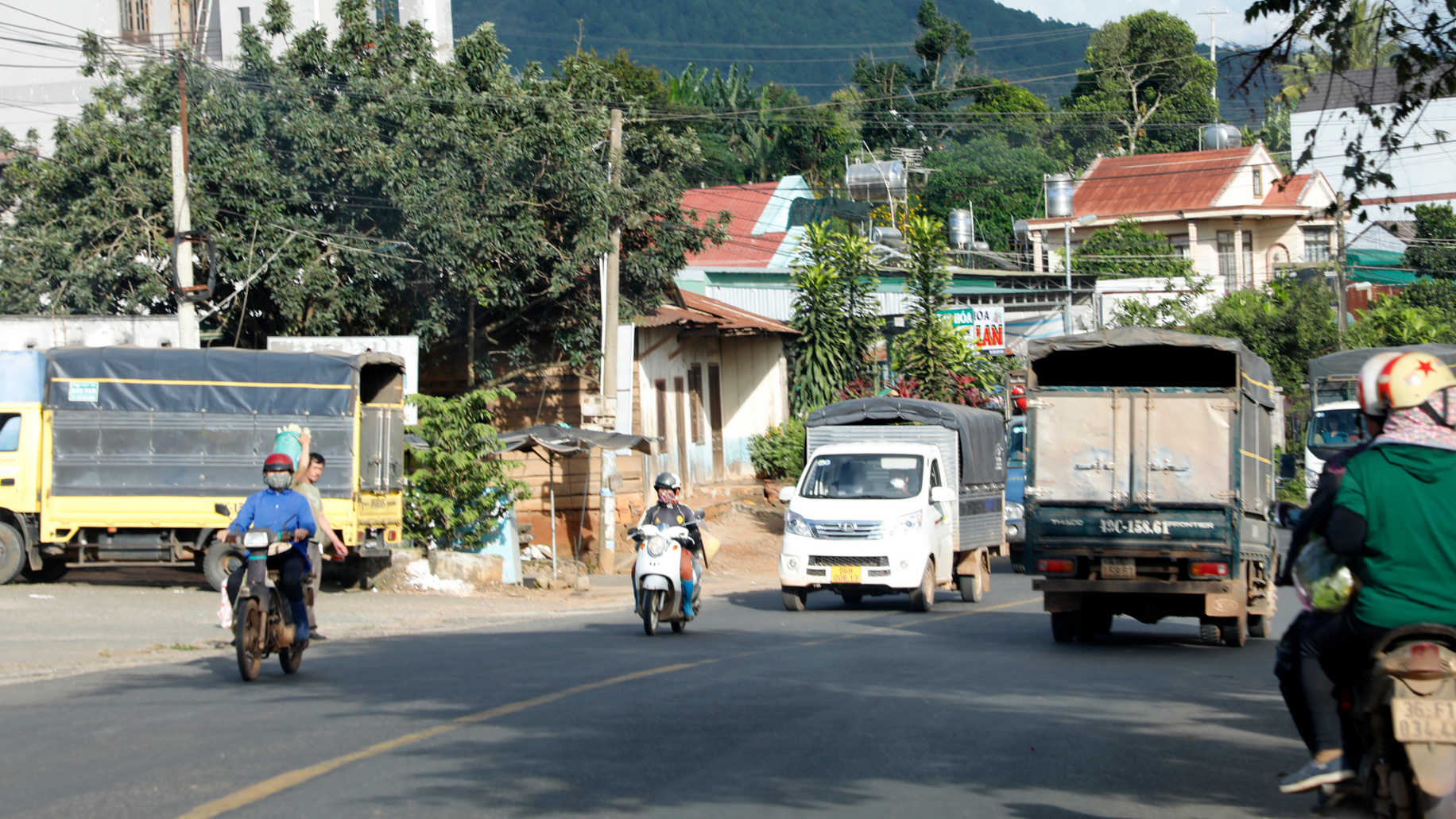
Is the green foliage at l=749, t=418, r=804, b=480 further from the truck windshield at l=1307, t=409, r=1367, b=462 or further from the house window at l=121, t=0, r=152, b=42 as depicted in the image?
the house window at l=121, t=0, r=152, b=42

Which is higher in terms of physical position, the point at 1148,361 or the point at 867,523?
the point at 1148,361

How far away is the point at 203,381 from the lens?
18.2 m

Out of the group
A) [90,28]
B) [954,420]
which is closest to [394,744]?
[954,420]

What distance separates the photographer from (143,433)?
59.5 feet

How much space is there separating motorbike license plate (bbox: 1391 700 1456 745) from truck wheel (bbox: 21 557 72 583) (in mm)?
17965

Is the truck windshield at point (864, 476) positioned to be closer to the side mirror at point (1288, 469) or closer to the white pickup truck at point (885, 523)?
the white pickup truck at point (885, 523)

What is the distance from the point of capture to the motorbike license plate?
438 cm

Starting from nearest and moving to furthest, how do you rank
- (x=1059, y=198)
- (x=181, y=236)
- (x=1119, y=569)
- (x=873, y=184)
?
(x=1119, y=569)
(x=181, y=236)
(x=873, y=184)
(x=1059, y=198)

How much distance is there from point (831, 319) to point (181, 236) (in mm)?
16355

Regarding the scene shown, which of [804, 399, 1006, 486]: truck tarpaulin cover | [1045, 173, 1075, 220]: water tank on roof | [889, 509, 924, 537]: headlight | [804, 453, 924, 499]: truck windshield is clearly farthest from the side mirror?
[1045, 173, 1075, 220]: water tank on roof

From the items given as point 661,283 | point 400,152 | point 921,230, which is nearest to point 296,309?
point 400,152

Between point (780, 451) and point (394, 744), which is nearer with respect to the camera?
point (394, 744)

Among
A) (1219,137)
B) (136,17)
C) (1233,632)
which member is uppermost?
(1219,137)

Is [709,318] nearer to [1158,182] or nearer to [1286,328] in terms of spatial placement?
[1286,328]
